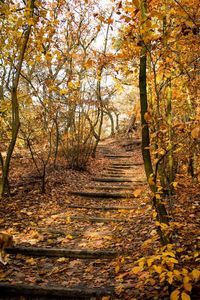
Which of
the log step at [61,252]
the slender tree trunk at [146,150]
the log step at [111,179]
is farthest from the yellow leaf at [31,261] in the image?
the log step at [111,179]

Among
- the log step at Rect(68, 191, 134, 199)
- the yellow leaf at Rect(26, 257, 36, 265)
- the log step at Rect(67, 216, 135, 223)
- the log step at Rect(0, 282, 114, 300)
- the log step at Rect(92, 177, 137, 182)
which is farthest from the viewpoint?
the log step at Rect(92, 177, 137, 182)

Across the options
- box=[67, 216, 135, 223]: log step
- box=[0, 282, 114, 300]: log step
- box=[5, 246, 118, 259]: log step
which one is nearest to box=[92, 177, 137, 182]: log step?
box=[67, 216, 135, 223]: log step

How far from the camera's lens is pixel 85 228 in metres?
5.55

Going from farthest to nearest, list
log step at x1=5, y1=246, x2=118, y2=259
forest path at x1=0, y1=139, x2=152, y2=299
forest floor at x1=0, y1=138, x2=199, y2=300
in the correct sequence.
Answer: log step at x1=5, y1=246, x2=118, y2=259
forest floor at x1=0, y1=138, x2=199, y2=300
forest path at x1=0, y1=139, x2=152, y2=299

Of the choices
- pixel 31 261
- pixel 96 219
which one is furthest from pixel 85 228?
pixel 31 261

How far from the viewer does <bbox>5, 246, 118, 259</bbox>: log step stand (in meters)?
4.31

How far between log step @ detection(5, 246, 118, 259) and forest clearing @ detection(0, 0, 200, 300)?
16mm

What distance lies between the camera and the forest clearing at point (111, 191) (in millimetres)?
3395

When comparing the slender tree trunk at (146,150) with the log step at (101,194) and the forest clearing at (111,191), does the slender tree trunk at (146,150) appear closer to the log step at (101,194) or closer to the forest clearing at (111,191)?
the forest clearing at (111,191)

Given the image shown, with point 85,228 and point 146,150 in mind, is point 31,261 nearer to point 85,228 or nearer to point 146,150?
point 85,228

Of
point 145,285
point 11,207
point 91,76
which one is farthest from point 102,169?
point 145,285

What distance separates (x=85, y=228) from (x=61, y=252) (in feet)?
3.88

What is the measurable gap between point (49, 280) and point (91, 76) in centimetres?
861

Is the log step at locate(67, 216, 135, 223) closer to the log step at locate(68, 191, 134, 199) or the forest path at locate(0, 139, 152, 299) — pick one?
the forest path at locate(0, 139, 152, 299)
